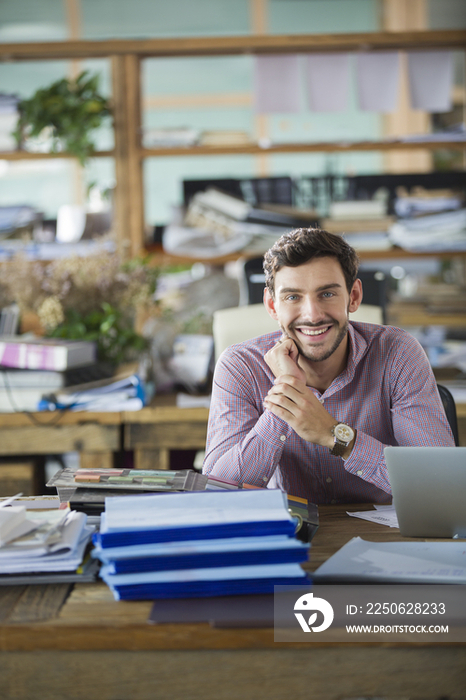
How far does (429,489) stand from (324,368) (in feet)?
2.09

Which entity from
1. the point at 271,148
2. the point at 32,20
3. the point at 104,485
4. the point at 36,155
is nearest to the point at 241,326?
the point at 104,485

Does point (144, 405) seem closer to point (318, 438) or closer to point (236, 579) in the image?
point (318, 438)

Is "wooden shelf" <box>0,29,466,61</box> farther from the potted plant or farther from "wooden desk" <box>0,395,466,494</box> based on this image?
"wooden desk" <box>0,395,466,494</box>

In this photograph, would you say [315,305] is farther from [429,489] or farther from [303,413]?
[429,489]

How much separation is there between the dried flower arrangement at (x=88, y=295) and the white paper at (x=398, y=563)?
158 centimetres

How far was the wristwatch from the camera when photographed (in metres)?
1.34

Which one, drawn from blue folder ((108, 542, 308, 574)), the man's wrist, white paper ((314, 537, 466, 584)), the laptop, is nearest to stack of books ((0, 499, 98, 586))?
blue folder ((108, 542, 308, 574))

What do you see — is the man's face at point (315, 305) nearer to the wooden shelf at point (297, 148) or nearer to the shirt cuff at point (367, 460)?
the shirt cuff at point (367, 460)

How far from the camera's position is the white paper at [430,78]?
283cm

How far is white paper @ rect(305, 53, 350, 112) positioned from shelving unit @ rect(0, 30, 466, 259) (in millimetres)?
56

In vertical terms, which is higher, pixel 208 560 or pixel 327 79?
pixel 327 79

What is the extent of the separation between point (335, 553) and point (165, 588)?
0.81 ft

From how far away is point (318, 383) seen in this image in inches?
62.5

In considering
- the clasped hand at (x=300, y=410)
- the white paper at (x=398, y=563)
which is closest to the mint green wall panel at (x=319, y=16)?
the clasped hand at (x=300, y=410)
